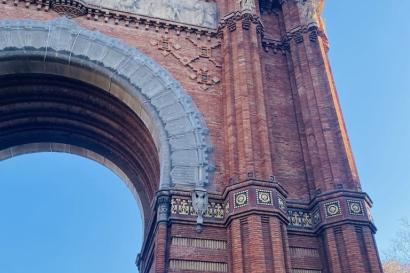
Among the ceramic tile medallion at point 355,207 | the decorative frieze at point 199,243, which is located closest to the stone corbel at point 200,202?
the decorative frieze at point 199,243

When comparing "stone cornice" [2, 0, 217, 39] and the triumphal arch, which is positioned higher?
"stone cornice" [2, 0, 217, 39]

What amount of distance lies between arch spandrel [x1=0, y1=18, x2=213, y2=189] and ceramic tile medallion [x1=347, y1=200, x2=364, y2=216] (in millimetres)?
2782

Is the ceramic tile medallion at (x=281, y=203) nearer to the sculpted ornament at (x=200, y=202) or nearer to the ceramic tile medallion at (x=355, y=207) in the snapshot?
the ceramic tile medallion at (x=355, y=207)

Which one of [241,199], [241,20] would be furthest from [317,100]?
[241,199]

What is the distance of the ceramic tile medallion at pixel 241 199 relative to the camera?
372 inches

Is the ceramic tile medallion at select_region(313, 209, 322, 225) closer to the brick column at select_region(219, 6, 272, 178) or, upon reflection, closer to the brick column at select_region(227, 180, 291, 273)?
the brick column at select_region(227, 180, 291, 273)

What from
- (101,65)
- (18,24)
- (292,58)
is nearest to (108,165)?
(101,65)

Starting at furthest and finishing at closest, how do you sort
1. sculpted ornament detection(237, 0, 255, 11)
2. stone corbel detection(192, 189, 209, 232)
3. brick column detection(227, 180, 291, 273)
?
sculpted ornament detection(237, 0, 255, 11)
stone corbel detection(192, 189, 209, 232)
brick column detection(227, 180, 291, 273)

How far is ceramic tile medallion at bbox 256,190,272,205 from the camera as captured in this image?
9449mm

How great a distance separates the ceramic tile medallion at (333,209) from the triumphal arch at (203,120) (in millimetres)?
32

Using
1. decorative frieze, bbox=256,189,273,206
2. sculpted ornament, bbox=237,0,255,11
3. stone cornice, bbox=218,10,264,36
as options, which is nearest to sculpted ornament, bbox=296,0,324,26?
stone cornice, bbox=218,10,264,36

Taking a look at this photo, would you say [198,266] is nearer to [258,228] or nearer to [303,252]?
[258,228]

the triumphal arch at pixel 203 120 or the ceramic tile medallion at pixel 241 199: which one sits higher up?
the triumphal arch at pixel 203 120

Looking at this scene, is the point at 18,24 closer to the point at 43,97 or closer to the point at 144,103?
the point at 43,97
